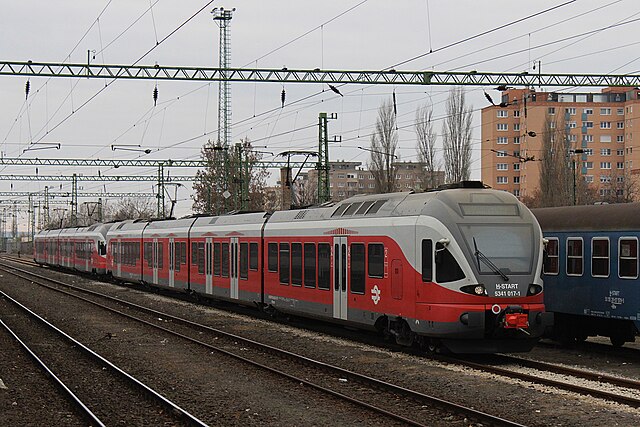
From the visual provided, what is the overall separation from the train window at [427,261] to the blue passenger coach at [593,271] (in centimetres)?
223

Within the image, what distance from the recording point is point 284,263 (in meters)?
23.2

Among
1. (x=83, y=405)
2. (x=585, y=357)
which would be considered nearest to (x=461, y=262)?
(x=585, y=357)

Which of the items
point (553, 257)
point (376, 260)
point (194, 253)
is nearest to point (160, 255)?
point (194, 253)

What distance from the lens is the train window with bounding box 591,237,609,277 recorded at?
17.5m

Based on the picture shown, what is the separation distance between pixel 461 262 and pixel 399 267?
1.67 metres

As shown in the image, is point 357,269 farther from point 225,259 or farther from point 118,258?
point 118,258

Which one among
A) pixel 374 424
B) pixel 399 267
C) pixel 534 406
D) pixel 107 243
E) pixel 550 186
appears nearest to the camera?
pixel 374 424

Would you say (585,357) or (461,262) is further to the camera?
(585,357)

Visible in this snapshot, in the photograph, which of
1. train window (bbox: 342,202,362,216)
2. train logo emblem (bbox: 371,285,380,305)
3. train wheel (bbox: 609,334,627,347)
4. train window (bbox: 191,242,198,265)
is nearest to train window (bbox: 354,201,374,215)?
train window (bbox: 342,202,362,216)

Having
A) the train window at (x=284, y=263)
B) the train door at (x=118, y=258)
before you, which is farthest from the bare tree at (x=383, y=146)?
the train window at (x=284, y=263)

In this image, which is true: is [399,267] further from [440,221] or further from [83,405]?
[83,405]

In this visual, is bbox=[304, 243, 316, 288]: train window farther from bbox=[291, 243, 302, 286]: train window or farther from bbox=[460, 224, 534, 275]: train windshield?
bbox=[460, 224, 534, 275]: train windshield

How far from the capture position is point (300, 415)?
11.9 m

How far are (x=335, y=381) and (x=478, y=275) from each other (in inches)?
130
